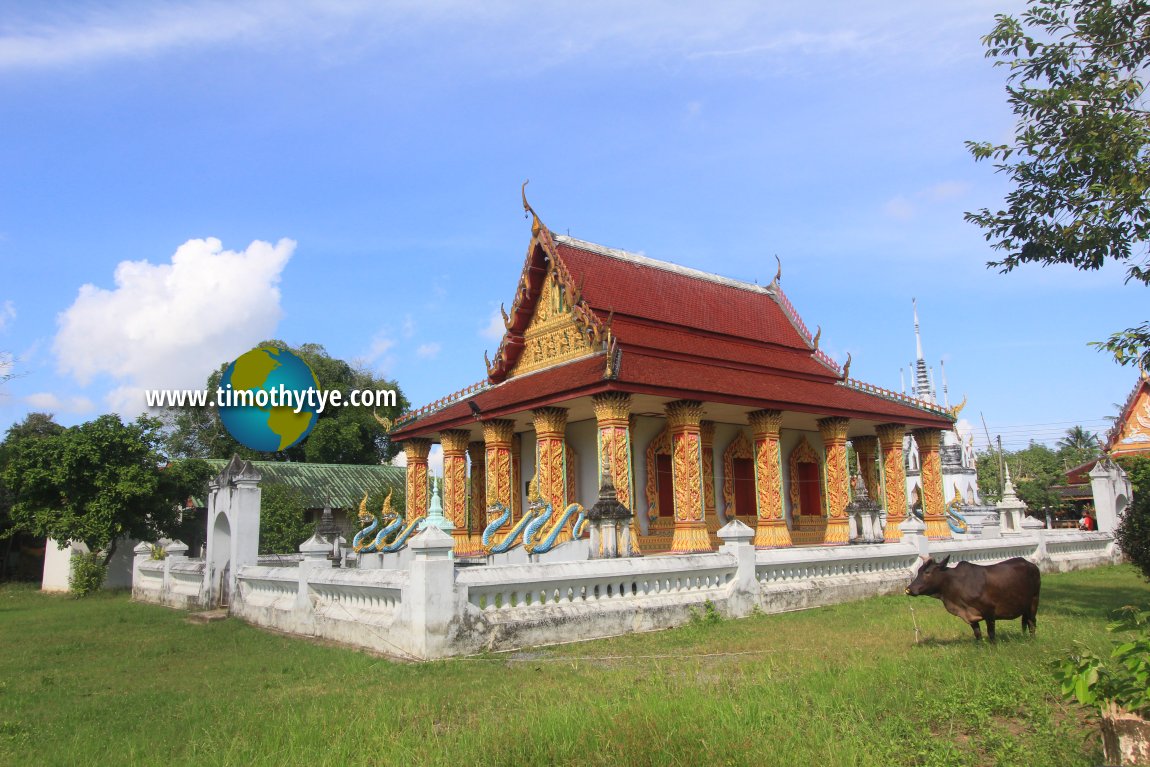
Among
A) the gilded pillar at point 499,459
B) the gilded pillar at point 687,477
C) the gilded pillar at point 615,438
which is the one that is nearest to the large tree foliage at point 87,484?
the gilded pillar at point 499,459

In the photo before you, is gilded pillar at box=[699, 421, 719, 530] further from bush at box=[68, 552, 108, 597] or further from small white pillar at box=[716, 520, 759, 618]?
bush at box=[68, 552, 108, 597]

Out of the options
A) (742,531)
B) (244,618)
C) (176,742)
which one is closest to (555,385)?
(742,531)

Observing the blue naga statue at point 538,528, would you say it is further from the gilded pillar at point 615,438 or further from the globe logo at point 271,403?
the globe logo at point 271,403

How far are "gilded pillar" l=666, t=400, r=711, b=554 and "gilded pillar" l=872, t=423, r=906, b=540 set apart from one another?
6873 millimetres

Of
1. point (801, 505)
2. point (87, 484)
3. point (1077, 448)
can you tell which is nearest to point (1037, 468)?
point (1077, 448)

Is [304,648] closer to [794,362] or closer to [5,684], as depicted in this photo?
[5,684]

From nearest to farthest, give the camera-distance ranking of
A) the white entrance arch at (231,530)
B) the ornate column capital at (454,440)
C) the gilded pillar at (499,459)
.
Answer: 1. the white entrance arch at (231,530)
2. the gilded pillar at (499,459)
3. the ornate column capital at (454,440)

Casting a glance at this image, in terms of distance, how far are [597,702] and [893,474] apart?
17378 millimetres

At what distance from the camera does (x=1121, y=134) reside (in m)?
8.39

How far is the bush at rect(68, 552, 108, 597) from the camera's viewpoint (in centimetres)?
2052

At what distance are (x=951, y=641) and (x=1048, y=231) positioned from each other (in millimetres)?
4742

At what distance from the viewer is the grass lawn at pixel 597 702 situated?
4.45 metres

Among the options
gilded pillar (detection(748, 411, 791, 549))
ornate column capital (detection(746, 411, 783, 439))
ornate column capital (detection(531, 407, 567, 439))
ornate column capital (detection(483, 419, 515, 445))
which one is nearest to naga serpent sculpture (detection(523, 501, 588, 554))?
ornate column capital (detection(531, 407, 567, 439))

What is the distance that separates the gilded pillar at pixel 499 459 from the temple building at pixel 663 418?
0.03 metres
